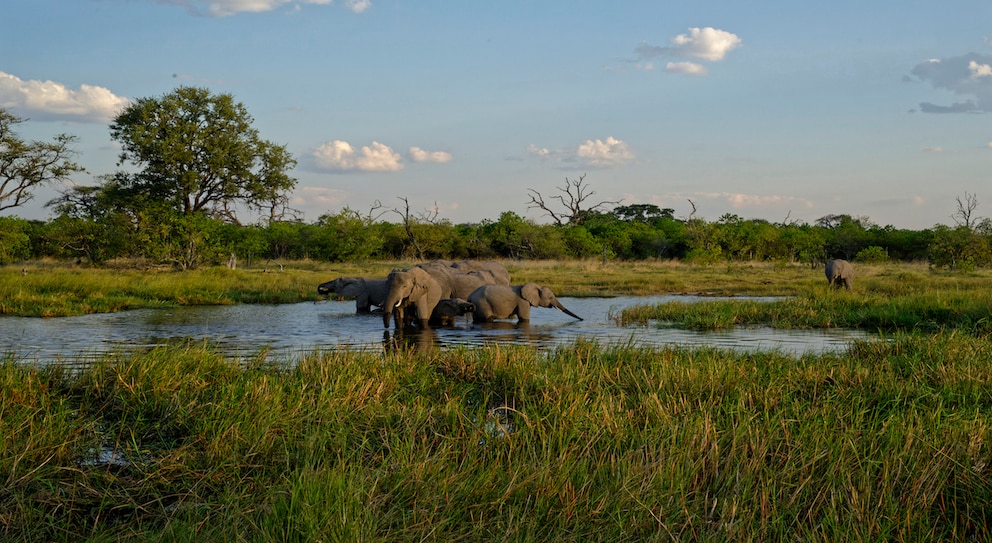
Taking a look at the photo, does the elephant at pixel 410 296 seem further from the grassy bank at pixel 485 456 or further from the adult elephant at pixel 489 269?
the grassy bank at pixel 485 456

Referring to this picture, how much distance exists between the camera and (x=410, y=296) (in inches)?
601

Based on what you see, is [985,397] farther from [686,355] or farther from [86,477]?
[86,477]

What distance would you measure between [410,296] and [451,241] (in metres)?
38.1

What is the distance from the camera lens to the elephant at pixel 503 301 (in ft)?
53.5

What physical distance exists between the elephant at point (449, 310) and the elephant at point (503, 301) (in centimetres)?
30

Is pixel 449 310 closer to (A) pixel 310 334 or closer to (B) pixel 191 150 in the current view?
(A) pixel 310 334

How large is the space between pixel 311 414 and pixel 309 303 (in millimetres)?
15967

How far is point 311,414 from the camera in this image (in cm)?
571

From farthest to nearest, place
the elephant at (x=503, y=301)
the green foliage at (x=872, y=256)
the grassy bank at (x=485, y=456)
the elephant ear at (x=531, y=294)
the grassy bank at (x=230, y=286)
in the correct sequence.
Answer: the green foliage at (x=872, y=256) → the grassy bank at (x=230, y=286) → the elephant ear at (x=531, y=294) → the elephant at (x=503, y=301) → the grassy bank at (x=485, y=456)

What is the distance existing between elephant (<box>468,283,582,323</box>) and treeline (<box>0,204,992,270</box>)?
61.9ft

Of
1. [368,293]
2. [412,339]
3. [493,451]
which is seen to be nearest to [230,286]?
[368,293]

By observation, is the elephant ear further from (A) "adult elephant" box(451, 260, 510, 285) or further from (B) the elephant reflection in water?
(B) the elephant reflection in water

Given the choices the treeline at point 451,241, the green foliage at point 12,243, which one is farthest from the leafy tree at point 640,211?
the green foliage at point 12,243

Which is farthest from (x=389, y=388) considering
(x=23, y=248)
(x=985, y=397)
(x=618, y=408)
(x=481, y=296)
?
(x=23, y=248)
